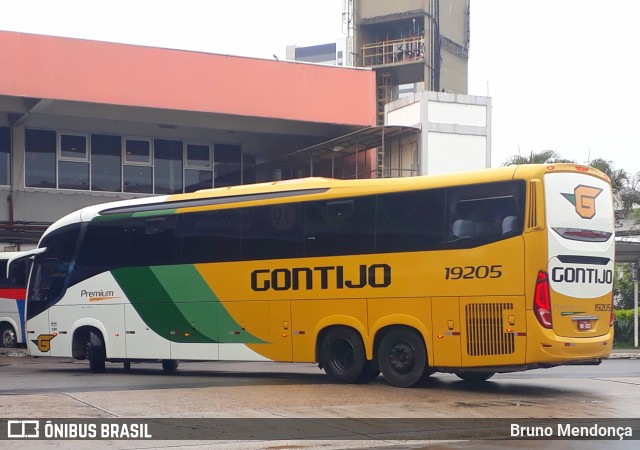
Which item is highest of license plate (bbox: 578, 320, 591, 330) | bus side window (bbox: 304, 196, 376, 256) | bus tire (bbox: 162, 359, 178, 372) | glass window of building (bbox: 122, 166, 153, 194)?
glass window of building (bbox: 122, 166, 153, 194)

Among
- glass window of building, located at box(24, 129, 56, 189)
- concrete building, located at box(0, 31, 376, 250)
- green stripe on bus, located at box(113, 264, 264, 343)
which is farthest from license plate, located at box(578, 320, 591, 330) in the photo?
glass window of building, located at box(24, 129, 56, 189)

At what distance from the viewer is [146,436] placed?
1020cm

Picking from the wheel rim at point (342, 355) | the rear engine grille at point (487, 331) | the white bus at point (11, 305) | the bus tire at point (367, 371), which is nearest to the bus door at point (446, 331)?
the rear engine grille at point (487, 331)

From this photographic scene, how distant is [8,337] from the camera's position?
100 ft

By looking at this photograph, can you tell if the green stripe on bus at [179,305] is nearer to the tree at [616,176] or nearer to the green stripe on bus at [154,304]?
the green stripe on bus at [154,304]

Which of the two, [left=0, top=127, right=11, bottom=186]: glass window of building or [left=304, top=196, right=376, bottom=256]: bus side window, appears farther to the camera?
[left=0, top=127, right=11, bottom=186]: glass window of building

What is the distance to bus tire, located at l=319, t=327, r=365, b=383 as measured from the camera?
16234mm

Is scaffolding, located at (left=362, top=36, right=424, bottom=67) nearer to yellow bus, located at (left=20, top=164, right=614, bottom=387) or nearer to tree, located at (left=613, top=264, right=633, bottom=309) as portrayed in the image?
tree, located at (left=613, top=264, right=633, bottom=309)

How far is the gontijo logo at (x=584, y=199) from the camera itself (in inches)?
582

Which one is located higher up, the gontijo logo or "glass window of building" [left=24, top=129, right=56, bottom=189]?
"glass window of building" [left=24, top=129, right=56, bottom=189]

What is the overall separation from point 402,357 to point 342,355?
1376mm

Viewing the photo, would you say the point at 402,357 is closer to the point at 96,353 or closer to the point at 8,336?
the point at 96,353

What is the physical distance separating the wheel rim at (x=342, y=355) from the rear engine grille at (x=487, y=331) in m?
2.43

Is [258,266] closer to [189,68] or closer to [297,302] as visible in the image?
[297,302]
